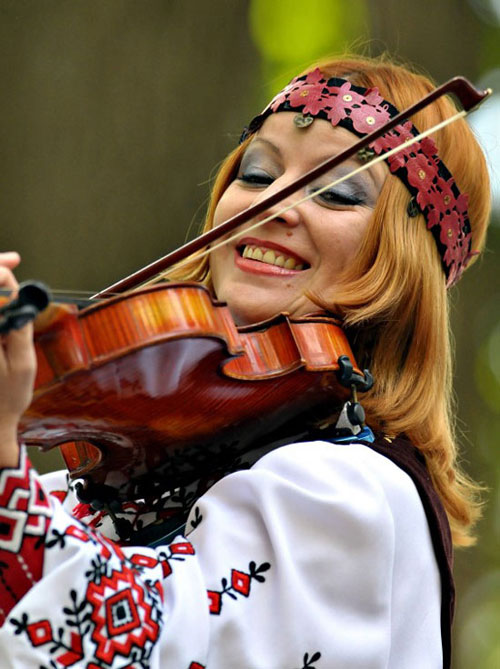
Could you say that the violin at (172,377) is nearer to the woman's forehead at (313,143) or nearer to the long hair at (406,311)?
the long hair at (406,311)

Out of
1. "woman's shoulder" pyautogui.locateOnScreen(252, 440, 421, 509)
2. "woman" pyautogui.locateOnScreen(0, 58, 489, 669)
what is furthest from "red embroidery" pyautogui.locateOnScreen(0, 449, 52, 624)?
"woman's shoulder" pyautogui.locateOnScreen(252, 440, 421, 509)

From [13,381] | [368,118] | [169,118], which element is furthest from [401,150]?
[169,118]

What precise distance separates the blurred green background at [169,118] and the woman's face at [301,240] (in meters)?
1.52

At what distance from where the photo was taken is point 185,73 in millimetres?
3045

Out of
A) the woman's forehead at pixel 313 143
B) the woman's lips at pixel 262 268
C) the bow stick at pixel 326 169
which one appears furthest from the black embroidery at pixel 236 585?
the woman's forehead at pixel 313 143

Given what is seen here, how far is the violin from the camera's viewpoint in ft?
3.22

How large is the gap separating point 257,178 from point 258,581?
58 cm

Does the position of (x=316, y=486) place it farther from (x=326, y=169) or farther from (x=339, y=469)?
(x=326, y=169)

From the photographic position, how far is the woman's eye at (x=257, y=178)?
→ 4.80 feet

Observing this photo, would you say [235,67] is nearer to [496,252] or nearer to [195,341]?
[496,252]

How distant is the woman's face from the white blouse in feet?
0.87

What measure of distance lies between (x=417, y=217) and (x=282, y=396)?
0.35m

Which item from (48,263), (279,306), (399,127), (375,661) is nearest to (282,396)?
(279,306)

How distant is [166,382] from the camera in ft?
3.57
